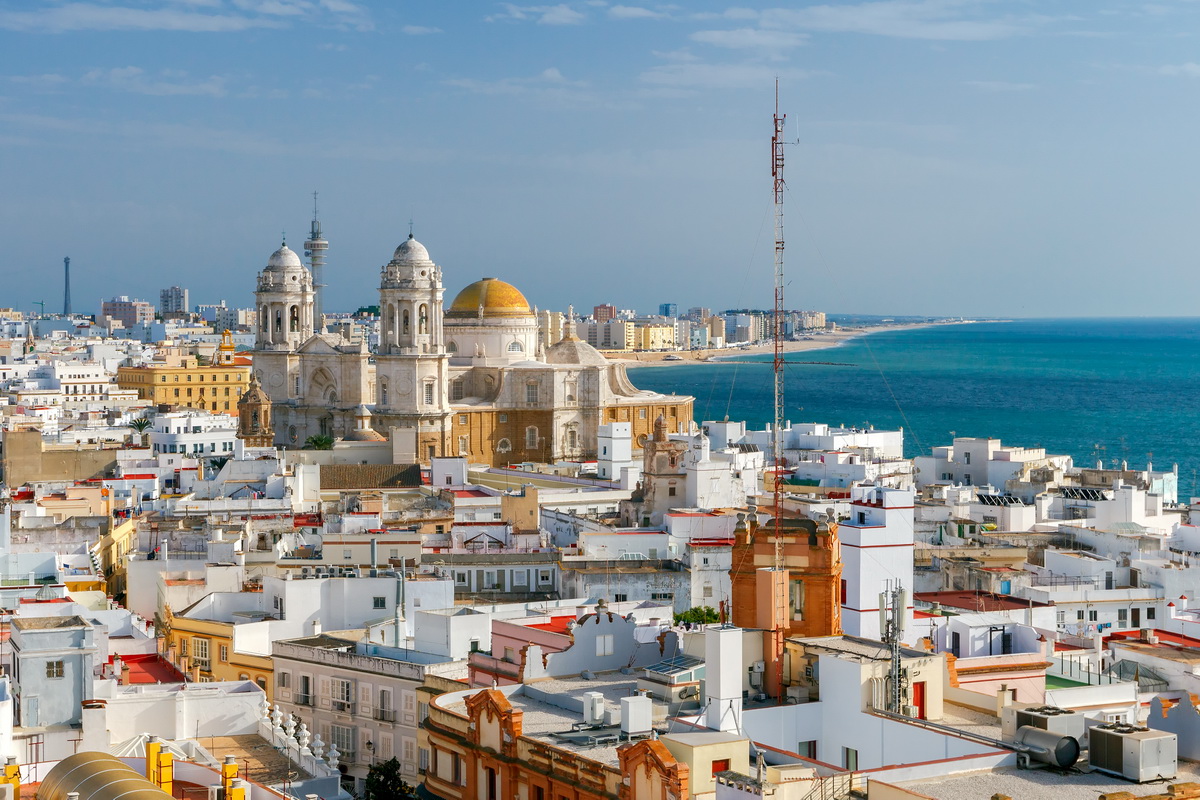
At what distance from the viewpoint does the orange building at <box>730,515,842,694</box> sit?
17.3 meters

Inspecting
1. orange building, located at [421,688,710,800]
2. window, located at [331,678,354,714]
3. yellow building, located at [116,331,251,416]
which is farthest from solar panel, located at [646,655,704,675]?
yellow building, located at [116,331,251,416]

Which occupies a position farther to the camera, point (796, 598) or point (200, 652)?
point (200, 652)

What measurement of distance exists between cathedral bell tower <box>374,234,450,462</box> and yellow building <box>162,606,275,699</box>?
31.8 metres

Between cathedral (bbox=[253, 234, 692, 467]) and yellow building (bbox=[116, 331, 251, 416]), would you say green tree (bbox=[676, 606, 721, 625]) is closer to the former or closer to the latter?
cathedral (bbox=[253, 234, 692, 467])

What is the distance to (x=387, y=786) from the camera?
18016mm

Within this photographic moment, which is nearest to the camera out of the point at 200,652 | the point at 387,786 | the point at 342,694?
the point at 387,786

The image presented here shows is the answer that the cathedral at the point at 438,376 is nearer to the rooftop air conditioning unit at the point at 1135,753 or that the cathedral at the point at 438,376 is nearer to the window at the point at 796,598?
the window at the point at 796,598

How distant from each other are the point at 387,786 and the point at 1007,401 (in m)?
110

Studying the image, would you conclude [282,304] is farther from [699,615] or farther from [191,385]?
[699,615]

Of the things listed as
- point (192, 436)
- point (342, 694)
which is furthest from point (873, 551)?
point (192, 436)

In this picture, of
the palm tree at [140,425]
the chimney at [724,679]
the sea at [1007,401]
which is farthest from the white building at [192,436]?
the chimney at [724,679]

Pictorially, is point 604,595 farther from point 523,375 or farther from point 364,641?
point 523,375

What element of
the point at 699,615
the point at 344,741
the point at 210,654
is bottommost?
the point at 344,741

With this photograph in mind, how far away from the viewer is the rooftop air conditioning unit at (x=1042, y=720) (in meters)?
13.5
